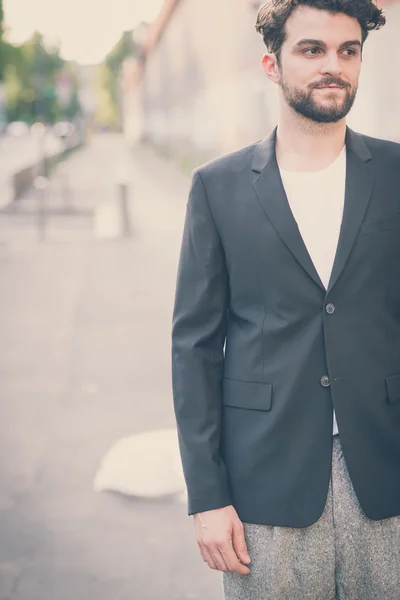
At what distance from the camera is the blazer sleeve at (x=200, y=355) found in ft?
6.95

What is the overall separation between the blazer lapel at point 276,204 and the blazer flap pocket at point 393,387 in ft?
0.85

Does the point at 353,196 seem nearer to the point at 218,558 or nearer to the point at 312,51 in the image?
the point at 312,51

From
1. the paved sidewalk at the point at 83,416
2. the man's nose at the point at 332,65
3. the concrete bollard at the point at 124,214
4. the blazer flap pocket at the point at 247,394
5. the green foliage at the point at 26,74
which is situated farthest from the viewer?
the green foliage at the point at 26,74

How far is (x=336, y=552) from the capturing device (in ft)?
6.91

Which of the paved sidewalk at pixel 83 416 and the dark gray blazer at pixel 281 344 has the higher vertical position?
the dark gray blazer at pixel 281 344

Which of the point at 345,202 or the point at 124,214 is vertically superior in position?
the point at 345,202

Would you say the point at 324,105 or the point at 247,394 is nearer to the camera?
the point at 324,105

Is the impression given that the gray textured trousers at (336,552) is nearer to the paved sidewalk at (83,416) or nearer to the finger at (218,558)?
the finger at (218,558)

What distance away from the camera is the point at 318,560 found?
6.88 ft

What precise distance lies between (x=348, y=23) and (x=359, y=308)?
0.62 meters

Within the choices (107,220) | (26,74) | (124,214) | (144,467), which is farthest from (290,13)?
(26,74)

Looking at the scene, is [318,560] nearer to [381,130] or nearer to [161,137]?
[381,130]

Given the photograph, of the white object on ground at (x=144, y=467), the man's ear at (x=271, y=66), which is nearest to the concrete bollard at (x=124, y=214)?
the white object on ground at (x=144, y=467)

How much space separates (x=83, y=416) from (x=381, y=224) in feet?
14.3
